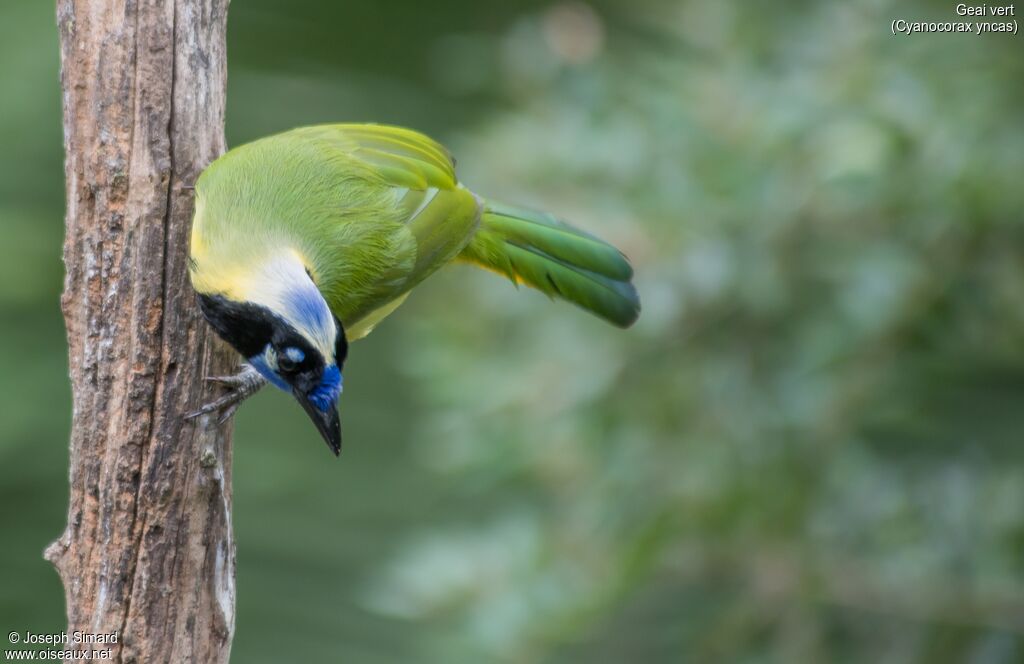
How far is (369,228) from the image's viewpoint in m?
2.86

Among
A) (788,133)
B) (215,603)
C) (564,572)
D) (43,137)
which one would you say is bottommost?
(215,603)

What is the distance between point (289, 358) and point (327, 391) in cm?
12

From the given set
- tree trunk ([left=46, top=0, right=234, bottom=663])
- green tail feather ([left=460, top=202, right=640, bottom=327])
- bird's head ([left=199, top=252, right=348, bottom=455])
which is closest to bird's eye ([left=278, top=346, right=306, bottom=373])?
bird's head ([left=199, top=252, right=348, bottom=455])

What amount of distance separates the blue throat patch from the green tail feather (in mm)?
751

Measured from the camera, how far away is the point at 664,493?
3488 mm

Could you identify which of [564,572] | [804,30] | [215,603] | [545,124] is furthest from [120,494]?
[804,30]

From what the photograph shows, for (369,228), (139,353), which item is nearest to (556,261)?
(369,228)

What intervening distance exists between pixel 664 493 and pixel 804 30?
1459 millimetres

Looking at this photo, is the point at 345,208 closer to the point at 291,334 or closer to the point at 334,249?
the point at 334,249

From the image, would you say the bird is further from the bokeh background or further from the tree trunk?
the bokeh background

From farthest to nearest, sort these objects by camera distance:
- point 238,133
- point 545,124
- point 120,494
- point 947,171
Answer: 1. point 238,133
2. point 545,124
3. point 947,171
4. point 120,494

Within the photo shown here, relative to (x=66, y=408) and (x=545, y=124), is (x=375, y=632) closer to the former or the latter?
(x=66, y=408)

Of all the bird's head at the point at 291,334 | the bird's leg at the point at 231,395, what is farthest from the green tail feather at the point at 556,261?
the bird's leg at the point at 231,395

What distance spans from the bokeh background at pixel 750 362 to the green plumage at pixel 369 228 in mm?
265
